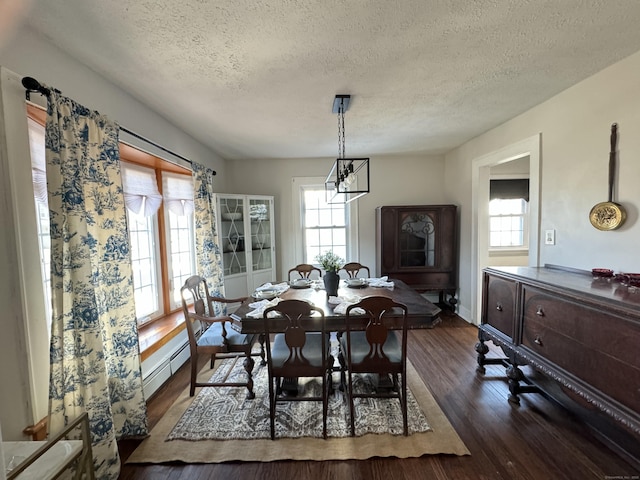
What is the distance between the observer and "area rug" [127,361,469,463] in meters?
1.68

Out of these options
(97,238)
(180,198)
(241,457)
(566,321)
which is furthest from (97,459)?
(566,321)

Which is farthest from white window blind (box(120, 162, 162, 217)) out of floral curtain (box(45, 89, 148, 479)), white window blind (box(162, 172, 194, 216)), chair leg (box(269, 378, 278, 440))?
chair leg (box(269, 378, 278, 440))

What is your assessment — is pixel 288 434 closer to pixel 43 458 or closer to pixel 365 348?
pixel 365 348

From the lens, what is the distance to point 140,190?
2.52 meters

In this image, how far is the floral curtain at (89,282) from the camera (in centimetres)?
140

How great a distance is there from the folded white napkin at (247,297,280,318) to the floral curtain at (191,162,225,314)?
47.6 inches

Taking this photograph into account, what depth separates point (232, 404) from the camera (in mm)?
2131

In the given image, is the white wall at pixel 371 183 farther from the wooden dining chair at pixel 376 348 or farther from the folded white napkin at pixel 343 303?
the wooden dining chair at pixel 376 348

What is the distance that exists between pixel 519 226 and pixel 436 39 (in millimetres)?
4026

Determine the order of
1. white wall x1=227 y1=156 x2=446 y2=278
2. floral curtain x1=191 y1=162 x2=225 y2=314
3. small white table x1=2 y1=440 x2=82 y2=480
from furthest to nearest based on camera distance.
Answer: white wall x1=227 y1=156 x2=446 y2=278 → floral curtain x1=191 y1=162 x2=225 y2=314 → small white table x1=2 y1=440 x2=82 y2=480

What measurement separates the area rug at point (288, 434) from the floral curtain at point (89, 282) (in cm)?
29

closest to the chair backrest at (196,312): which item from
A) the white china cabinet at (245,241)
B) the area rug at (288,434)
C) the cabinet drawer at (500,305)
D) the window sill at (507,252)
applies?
the area rug at (288,434)

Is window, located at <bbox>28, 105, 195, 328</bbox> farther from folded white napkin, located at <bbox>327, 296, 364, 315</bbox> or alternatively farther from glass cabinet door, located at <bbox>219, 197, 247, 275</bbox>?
folded white napkin, located at <bbox>327, 296, 364, 315</bbox>

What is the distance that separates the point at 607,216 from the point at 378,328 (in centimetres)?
181
